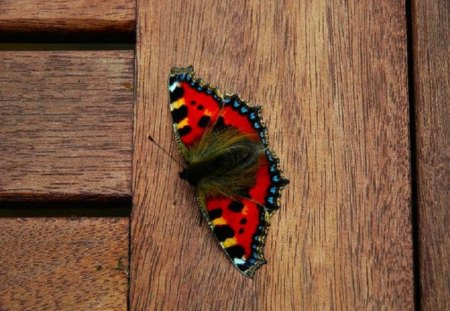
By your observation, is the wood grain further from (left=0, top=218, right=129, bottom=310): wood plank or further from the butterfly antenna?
(left=0, top=218, right=129, bottom=310): wood plank

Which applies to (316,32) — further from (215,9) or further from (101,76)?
(101,76)

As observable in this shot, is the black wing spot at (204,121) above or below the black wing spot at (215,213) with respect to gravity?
above

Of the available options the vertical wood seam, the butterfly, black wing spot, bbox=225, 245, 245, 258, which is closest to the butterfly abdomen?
the butterfly

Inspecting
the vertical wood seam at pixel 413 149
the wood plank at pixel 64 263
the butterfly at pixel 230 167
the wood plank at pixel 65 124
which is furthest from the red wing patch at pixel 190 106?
the vertical wood seam at pixel 413 149

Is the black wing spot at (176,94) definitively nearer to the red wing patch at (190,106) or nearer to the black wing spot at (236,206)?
the red wing patch at (190,106)

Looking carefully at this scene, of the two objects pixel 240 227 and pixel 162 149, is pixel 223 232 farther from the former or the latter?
pixel 162 149

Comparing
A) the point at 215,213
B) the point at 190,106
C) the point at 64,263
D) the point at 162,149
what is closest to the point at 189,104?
the point at 190,106
